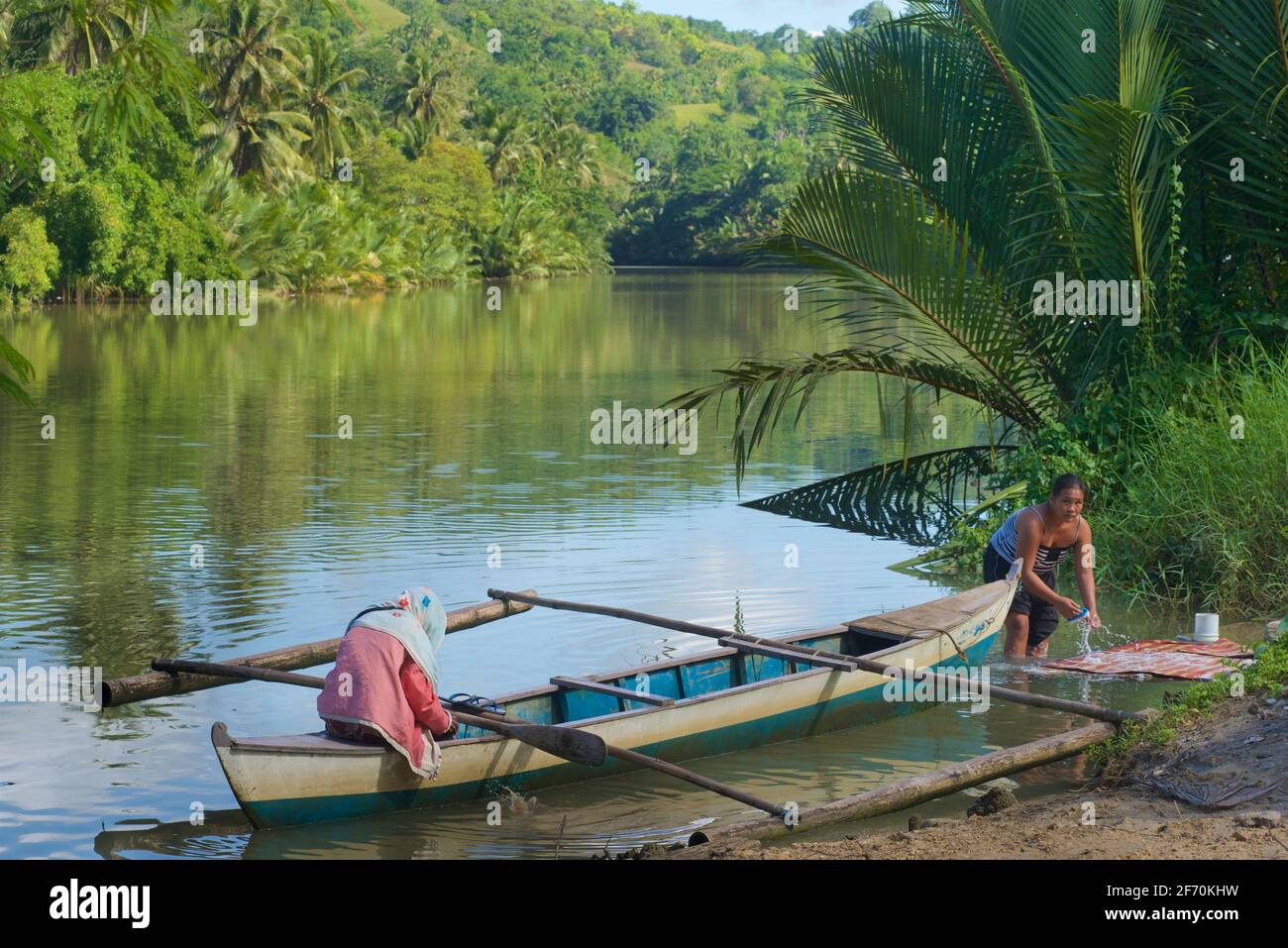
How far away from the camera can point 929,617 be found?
9.76 meters

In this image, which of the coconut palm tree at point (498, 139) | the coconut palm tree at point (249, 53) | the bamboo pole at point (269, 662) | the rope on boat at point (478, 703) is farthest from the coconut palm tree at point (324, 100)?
the rope on boat at point (478, 703)

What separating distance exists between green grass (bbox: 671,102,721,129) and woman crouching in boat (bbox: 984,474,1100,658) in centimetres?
17189

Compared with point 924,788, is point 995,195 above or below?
above

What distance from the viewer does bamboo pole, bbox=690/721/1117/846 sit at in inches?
269

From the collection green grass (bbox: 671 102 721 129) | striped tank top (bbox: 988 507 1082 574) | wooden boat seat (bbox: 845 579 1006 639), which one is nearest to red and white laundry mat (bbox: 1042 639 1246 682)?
striped tank top (bbox: 988 507 1082 574)

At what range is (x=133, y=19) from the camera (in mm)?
6359

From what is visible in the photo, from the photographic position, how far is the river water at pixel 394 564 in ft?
26.0

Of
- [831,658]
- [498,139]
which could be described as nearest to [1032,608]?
[831,658]

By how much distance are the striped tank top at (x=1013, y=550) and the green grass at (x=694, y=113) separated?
171863mm

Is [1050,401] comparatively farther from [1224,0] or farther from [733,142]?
[733,142]

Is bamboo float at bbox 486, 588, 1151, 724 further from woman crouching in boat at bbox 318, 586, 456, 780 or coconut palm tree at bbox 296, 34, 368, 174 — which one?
coconut palm tree at bbox 296, 34, 368, 174

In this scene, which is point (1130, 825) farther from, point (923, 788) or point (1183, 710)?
point (1183, 710)

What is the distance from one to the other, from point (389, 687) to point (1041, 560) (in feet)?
16.9
